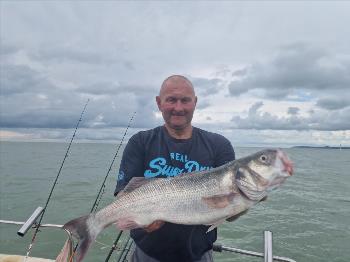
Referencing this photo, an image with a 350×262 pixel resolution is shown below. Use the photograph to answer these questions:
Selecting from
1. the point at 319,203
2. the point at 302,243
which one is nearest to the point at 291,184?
the point at 319,203

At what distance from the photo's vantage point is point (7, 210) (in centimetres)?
2131

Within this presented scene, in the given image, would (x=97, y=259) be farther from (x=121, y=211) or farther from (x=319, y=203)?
(x=319, y=203)

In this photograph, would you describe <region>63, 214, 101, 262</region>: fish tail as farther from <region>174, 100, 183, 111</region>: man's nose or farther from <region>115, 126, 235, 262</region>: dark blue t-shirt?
<region>174, 100, 183, 111</region>: man's nose

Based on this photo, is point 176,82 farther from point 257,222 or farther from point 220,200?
point 257,222

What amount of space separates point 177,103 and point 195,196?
1254 millimetres

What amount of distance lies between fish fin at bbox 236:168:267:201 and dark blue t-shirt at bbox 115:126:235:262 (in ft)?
2.21

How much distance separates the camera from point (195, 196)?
4180 millimetres

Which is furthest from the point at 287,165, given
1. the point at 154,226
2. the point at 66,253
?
the point at 66,253

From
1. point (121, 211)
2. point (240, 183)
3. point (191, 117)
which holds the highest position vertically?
point (191, 117)

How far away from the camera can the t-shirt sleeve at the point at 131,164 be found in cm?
458

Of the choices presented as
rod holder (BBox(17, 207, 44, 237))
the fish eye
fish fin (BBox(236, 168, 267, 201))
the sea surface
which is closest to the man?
fish fin (BBox(236, 168, 267, 201))

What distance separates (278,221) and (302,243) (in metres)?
3.60

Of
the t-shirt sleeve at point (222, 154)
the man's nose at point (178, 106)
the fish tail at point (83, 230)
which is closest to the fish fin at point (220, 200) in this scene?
the t-shirt sleeve at point (222, 154)

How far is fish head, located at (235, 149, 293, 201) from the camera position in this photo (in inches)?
153
